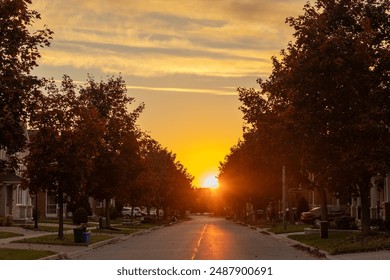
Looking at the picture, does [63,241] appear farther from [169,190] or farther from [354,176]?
[169,190]

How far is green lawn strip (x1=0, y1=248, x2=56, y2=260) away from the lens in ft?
87.3

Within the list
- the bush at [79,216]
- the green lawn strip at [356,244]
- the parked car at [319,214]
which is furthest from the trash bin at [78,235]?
the bush at [79,216]

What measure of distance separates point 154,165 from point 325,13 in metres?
53.2

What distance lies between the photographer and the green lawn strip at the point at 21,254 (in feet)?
87.3

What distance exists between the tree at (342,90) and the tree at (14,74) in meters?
14.5

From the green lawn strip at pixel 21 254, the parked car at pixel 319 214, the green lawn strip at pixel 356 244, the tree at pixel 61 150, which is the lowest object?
the green lawn strip at pixel 21 254

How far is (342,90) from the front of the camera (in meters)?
34.0

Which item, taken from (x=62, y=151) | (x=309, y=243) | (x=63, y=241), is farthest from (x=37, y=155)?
(x=309, y=243)

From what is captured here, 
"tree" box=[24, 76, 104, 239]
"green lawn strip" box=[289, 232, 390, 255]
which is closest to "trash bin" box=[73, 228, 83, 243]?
"tree" box=[24, 76, 104, 239]

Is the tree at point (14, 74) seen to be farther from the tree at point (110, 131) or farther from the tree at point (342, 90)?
the tree at point (110, 131)

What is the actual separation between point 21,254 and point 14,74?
8.76 m

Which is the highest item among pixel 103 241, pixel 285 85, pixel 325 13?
pixel 325 13

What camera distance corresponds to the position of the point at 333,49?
3350 centimetres

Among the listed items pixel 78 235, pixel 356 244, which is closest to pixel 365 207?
pixel 356 244
